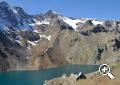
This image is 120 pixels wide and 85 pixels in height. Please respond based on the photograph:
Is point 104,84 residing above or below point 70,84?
above

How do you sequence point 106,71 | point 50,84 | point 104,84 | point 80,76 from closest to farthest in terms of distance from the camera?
point 106,71 → point 104,84 → point 80,76 → point 50,84

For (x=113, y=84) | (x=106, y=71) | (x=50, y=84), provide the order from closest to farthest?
(x=106, y=71) < (x=113, y=84) < (x=50, y=84)

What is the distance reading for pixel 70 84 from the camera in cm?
6781

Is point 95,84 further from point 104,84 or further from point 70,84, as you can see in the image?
point 70,84

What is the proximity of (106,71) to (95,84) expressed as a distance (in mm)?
16196

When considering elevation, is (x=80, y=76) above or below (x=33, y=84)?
above

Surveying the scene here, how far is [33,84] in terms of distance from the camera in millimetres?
179000

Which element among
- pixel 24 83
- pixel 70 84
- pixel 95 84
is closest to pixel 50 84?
pixel 70 84

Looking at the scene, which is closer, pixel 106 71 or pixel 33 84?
pixel 106 71

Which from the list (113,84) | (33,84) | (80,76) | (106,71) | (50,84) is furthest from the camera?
(33,84)

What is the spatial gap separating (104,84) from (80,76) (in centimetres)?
2770

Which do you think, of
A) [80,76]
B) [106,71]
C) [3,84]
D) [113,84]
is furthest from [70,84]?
[3,84]

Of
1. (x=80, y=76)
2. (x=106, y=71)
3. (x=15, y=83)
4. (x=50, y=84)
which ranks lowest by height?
(x=15, y=83)

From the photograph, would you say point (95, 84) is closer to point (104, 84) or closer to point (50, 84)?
point (104, 84)
